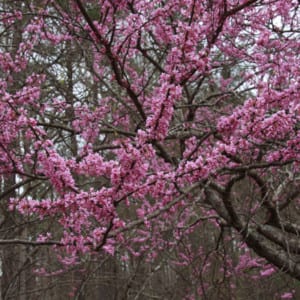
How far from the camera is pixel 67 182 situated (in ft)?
8.24

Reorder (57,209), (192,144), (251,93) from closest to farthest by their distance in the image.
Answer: (57,209)
(192,144)
(251,93)

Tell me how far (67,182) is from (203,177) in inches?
33.3

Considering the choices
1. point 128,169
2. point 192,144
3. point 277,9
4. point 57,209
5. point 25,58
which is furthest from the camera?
point 25,58

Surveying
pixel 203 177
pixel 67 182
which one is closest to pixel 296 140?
pixel 203 177

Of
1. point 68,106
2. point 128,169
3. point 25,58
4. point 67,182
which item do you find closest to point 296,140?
point 128,169

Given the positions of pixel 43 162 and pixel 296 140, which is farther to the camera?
pixel 296 140

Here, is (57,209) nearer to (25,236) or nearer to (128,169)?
(128,169)

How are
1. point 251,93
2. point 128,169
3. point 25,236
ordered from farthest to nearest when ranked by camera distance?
point 251,93 < point 25,236 < point 128,169

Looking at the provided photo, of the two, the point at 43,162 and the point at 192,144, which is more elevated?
the point at 192,144

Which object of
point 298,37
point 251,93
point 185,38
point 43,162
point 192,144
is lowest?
point 43,162

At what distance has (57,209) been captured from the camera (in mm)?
2600

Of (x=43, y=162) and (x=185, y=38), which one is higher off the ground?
(x=185, y=38)

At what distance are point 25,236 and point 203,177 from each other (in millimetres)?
5012

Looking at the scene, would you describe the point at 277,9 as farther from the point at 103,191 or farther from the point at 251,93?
the point at 103,191
